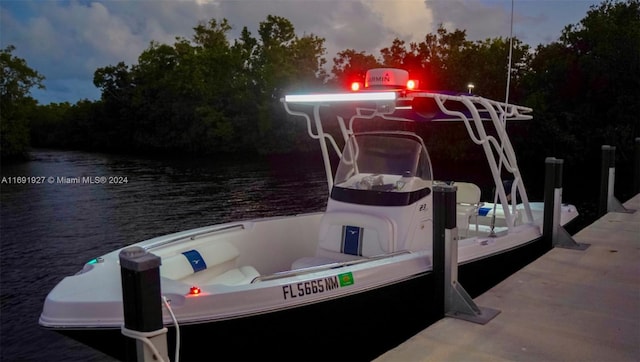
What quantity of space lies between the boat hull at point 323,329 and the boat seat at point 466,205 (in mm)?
1140

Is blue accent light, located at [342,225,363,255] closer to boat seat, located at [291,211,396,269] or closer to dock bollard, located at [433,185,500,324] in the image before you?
boat seat, located at [291,211,396,269]

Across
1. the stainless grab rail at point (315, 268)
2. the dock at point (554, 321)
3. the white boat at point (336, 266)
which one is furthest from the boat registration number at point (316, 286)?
the dock at point (554, 321)

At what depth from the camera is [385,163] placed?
557 cm

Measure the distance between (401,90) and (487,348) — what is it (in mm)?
2400

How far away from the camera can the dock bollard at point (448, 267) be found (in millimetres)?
4242

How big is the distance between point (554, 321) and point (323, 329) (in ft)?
6.04

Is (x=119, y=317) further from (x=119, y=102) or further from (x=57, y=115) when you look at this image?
(x=57, y=115)

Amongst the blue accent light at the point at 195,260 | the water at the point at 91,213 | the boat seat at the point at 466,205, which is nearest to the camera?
the blue accent light at the point at 195,260

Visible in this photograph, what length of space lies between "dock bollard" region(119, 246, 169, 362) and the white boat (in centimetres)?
96

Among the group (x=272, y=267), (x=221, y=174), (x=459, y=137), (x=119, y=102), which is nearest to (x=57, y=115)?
(x=119, y=102)

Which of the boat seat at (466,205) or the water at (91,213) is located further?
the water at (91,213)

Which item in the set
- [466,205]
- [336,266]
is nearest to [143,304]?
[336,266]

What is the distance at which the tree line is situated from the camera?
2347cm

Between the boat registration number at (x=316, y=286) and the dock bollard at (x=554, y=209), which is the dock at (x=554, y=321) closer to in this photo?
the dock bollard at (x=554, y=209)
